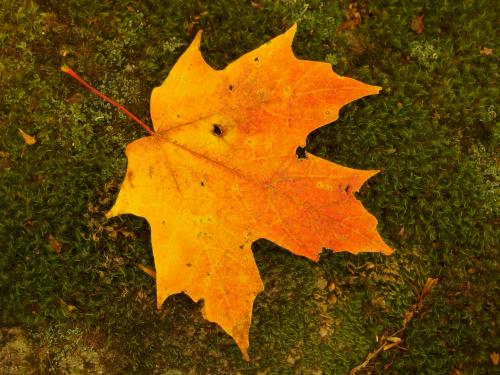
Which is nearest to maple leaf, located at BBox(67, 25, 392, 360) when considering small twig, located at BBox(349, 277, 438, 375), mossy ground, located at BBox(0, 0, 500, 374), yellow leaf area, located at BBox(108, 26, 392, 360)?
yellow leaf area, located at BBox(108, 26, 392, 360)

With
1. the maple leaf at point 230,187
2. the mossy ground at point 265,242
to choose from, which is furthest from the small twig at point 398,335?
the maple leaf at point 230,187

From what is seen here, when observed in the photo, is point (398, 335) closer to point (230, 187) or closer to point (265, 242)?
point (265, 242)

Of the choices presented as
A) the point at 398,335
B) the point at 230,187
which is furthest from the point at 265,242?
the point at 398,335

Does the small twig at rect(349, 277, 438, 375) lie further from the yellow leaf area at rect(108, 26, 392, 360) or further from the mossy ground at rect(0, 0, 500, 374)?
the yellow leaf area at rect(108, 26, 392, 360)

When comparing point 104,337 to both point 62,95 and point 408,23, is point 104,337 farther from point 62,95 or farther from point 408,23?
point 408,23

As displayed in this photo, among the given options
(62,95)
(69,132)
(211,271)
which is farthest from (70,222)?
(211,271)

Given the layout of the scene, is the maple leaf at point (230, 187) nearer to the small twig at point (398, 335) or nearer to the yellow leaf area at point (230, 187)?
the yellow leaf area at point (230, 187)

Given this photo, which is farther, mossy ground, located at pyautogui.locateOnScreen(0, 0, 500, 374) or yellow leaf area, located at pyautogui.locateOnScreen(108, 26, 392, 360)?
mossy ground, located at pyautogui.locateOnScreen(0, 0, 500, 374)
